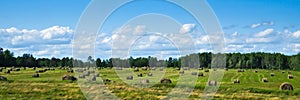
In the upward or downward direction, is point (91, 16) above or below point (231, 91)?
above

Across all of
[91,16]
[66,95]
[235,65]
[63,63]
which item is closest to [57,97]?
[66,95]

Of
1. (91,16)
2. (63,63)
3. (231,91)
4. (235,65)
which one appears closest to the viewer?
(91,16)

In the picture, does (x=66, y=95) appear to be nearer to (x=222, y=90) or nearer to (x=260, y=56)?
(x=222, y=90)

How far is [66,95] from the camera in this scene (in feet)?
107

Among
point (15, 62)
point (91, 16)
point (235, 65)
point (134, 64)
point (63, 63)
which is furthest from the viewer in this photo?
point (235, 65)

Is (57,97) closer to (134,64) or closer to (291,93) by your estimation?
(291,93)

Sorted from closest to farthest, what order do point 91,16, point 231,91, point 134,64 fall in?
1. point 91,16
2. point 231,91
3. point 134,64

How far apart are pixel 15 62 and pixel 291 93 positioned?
121 metres

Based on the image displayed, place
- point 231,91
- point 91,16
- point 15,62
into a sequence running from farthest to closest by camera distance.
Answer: point 15,62 < point 231,91 < point 91,16

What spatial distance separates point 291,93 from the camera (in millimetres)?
38969

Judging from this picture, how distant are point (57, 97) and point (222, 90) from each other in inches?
622

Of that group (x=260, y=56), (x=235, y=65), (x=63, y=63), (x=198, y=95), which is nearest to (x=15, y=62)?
(x=63, y=63)

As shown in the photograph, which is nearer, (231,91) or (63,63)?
(231,91)

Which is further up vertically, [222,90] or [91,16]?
[91,16]
